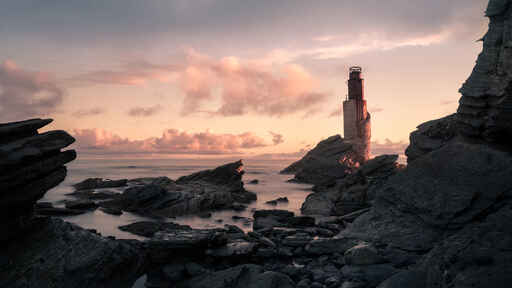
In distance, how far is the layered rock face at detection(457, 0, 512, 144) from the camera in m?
18.1

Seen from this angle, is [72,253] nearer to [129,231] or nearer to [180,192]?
[129,231]

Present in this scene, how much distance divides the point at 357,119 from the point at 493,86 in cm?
6316

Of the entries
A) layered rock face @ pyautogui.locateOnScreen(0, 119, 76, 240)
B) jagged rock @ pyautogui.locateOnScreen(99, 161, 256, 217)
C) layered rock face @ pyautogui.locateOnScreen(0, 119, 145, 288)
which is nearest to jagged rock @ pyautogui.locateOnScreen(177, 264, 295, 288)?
layered rock face @ pyautogui.locateOnScreen(0, 119, 145, 288)

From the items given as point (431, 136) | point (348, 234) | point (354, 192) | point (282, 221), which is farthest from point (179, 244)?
point (354, 192)

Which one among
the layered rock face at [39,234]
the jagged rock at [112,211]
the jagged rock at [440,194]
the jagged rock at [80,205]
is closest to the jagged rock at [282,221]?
the jagged rock at [440,194]

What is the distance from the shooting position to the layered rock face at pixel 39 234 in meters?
11.8

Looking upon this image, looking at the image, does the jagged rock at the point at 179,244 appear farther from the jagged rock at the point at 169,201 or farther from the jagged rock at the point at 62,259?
the jagged rock at the point at 169,201

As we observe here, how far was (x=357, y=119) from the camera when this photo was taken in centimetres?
8100

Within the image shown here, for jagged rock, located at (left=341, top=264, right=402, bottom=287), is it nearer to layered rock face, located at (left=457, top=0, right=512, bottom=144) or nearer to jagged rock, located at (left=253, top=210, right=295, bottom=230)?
layered rock face, located at (left=457, top=0, right=512, bottom=144)

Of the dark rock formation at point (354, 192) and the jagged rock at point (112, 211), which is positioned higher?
the dark rock formation at point (354, 192)

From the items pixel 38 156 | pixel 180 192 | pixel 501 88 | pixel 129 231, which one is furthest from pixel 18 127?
pixel 180 192

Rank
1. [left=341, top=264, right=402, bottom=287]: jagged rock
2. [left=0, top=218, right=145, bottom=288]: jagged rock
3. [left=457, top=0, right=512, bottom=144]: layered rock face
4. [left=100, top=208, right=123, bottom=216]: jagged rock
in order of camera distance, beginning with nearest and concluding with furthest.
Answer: [left=0, top=218, right=145, bottom=288]: jagged rock → [left=341, top=264, right=402, bottom=287]: jagged rock → [left=457, top=0, right=512, bottom=144]: layered rock face → [left=100, top=208, right=123, bottom=216]: jagged rock

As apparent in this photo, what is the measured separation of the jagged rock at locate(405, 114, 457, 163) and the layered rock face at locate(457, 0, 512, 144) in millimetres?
4548

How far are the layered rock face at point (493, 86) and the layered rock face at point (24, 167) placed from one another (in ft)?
67.4
